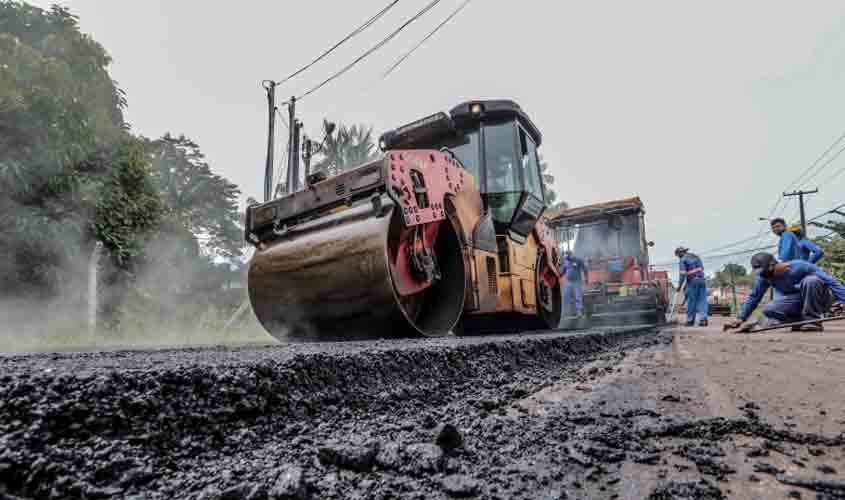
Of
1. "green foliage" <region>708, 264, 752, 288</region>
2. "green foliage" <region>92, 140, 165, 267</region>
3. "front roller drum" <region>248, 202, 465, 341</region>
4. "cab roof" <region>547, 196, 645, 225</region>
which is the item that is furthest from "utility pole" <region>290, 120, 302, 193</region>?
"green foliage" <region>708, 264, 752, 288</region>

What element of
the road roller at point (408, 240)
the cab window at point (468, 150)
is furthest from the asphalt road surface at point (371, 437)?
the cab window at point (468, 150)

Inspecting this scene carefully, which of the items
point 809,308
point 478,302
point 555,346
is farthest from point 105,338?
point 809,308

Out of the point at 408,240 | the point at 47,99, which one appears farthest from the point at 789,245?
the point at 47,99

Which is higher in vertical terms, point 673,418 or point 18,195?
point 18,195

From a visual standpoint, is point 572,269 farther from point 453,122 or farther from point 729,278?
point 729,278

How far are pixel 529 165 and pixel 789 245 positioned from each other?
379 cm

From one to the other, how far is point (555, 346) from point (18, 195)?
9.26 m

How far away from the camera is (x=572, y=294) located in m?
10.1

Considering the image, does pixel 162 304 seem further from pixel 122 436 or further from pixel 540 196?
pixel 122 436

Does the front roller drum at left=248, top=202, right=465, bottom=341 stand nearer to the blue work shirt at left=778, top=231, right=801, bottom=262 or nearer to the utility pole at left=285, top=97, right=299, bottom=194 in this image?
the blue work shirt at left=778, top=231, right=801, bottom=262

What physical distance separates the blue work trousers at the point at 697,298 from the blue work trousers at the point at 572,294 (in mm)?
1959

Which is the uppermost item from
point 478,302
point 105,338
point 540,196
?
point 540,196

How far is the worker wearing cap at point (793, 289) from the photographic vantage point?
5.42 m

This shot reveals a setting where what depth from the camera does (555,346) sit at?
298 cm
